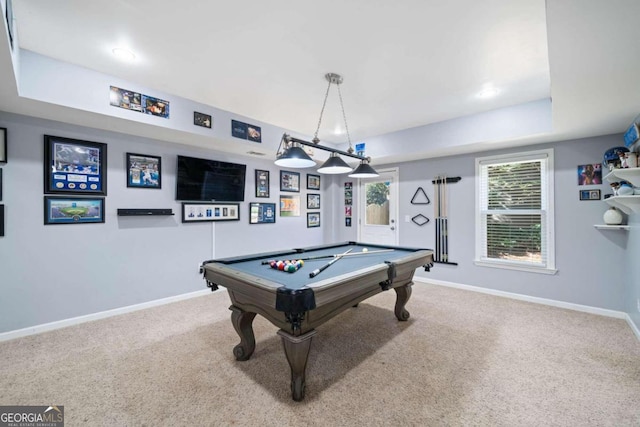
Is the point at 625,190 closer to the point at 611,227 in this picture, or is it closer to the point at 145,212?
the point at 611,227

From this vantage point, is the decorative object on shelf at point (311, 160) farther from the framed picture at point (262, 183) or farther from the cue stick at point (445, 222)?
the cue stick at point (445, 222)

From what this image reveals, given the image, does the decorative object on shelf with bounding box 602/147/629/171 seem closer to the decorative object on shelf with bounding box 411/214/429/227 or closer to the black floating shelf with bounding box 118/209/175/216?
the decorative object on shelf with bounding box 411/214/429/227

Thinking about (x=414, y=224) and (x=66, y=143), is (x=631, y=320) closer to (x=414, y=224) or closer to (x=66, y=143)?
(x=414, y=224)

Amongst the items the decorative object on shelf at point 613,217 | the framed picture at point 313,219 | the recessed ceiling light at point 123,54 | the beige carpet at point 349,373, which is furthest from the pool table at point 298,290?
the framed picture at point 313,219

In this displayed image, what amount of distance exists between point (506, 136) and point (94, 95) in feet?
15.1

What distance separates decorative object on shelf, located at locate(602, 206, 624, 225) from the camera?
3.04 m

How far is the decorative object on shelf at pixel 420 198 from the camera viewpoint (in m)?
4.68

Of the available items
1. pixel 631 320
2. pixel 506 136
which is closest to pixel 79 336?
pixel 506 136

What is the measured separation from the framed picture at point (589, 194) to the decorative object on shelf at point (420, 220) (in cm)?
195

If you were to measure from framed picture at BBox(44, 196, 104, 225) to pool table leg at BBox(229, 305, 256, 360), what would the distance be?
215 cm

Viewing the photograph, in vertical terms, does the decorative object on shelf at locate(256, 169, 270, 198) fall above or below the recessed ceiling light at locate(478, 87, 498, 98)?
below

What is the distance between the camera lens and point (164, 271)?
3.61 meters

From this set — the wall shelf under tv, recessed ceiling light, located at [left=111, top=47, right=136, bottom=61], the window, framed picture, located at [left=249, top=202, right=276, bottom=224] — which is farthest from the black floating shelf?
the window

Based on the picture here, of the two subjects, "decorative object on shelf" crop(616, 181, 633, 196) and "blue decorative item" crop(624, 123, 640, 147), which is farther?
"decorative object on shelf" crop(616, 181, 633, 196)
